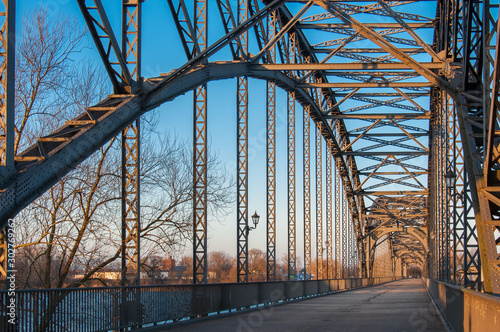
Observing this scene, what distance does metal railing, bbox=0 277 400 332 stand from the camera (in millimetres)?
10750

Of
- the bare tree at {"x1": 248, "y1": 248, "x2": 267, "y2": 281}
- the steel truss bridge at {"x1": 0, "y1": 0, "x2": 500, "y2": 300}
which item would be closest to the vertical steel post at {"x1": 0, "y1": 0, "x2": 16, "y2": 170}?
the steel truss bridge at {"x1": 0, "y1": 0, "x2": 500, "y2": 300}

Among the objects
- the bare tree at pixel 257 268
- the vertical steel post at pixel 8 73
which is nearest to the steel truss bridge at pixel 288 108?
the vertical steel post at pixel 8 73

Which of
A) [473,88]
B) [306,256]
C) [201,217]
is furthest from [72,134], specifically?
[306,256]

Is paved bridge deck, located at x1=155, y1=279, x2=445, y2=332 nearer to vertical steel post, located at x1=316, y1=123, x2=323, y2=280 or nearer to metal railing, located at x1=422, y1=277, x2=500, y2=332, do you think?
metal railing, located at x1=422, y1=277, x2=500, y2=332

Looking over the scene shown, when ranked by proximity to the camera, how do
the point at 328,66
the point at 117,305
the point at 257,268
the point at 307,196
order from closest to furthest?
1. the point at 117,305
2. the point at 328,66
3. the point at 307,196
4. the point at 257,268

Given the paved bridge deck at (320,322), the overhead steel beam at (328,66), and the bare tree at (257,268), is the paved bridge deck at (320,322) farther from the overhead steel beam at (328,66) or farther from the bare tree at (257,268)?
the bare tree at (257,268)

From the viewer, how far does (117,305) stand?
44.2 feet

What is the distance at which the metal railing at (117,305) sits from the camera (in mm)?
10750

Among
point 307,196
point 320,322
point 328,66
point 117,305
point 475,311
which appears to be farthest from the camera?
point 307,196

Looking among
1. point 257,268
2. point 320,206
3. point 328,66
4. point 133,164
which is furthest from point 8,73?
point 257,268

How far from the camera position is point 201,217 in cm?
1883

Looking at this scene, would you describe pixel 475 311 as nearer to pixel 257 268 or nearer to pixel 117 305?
pixel 117 305

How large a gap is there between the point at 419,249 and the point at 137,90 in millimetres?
106077

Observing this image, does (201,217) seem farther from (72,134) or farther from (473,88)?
(473,88)
